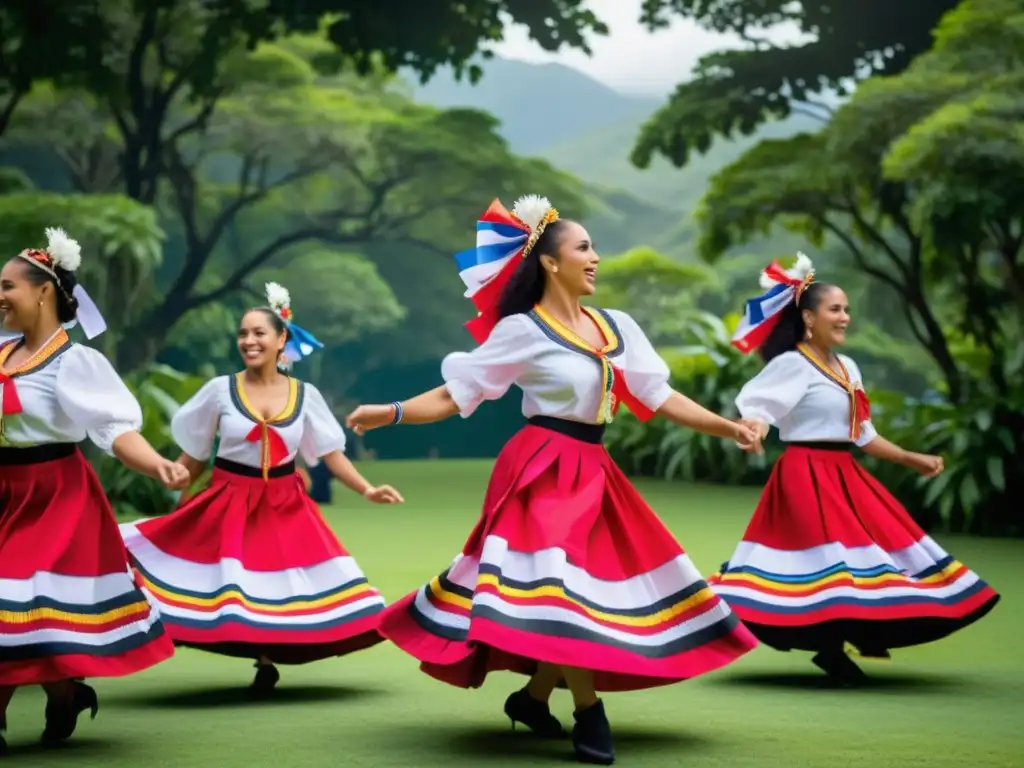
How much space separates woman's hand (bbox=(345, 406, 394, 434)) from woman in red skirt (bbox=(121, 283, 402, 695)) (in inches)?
29.4

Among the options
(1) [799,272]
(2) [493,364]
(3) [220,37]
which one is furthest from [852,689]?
(3) [220,37]

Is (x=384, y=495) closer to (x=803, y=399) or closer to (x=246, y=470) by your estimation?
(x=246, y=470)

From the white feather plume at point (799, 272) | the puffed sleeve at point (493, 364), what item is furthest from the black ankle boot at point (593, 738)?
the white feather plume at point (799, 272)

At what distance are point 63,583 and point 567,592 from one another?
1260 millimetres

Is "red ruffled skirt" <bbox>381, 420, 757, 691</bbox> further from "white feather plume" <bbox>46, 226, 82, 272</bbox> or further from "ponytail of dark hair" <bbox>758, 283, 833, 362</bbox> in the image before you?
"ponytail of dark hair" <bbox>758, 283, 833, 362</bbox>

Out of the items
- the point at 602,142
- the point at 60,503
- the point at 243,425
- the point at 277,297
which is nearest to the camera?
the point at 60,503

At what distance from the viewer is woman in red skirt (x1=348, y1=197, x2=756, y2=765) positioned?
3.98 meters

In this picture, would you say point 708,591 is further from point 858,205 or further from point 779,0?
point 779,0

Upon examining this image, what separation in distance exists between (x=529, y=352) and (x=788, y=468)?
1579 mm

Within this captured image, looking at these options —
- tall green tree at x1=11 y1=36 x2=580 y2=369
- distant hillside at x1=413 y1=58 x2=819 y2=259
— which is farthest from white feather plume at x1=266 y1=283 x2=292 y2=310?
distant hillside at x1=413 y1=58 x2=819 y2=259

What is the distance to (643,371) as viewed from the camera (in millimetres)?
4422

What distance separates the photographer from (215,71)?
19.7 m

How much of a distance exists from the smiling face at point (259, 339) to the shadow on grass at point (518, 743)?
1.57 meters

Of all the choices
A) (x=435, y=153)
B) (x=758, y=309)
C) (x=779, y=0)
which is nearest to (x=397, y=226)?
(x=435, y=153)
